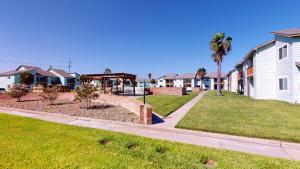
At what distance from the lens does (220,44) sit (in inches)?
1115

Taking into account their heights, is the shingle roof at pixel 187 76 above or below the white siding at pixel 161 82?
above

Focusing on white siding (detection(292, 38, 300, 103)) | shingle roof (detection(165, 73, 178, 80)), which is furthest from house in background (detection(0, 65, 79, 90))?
shingle roof (detection(165, 73, 178, 80))

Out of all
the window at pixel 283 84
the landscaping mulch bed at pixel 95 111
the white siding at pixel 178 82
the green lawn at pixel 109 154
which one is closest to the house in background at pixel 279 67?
the window at pixel 283 84

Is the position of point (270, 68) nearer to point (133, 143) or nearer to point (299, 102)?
Answer: point (299, 102)

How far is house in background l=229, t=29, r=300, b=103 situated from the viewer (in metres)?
15.2

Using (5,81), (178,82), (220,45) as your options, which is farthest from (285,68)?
(5,81)

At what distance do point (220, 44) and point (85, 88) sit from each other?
2450cm

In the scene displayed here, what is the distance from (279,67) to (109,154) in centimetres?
2050

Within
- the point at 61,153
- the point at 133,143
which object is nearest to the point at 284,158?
the point at 133,143

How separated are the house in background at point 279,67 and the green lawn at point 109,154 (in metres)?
15.4

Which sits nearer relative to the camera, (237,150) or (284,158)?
(284,158)

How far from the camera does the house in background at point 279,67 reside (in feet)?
50.0

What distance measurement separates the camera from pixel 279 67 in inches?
694

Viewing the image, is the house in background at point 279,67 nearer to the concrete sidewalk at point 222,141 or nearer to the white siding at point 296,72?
the white siding at point 296,72
